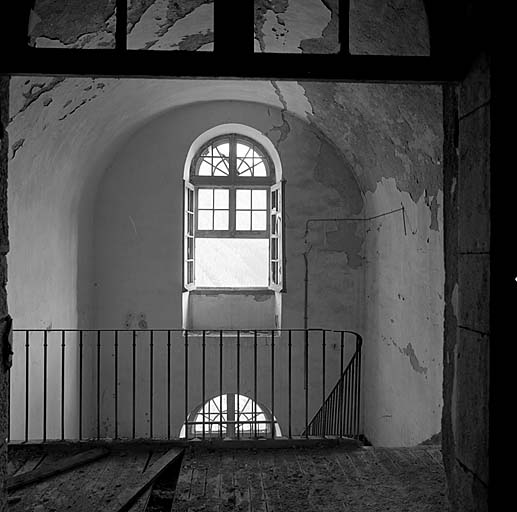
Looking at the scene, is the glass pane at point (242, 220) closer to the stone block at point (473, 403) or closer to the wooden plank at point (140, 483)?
the wooden plank at point (140, 483)

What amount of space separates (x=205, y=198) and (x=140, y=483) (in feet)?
15.5

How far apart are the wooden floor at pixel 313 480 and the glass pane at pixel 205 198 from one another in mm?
4151

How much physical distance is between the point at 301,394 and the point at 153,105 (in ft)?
12.4

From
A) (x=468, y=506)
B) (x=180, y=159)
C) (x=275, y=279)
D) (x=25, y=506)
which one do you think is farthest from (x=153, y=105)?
(x=468, y=506)

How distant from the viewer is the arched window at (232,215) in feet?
26.5

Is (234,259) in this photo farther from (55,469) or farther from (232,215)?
(55,469)

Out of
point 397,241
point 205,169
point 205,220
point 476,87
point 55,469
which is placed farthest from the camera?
point 205,220

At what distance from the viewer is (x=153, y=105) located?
277 inches

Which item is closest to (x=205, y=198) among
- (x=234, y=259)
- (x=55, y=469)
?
(x=234, y=259)

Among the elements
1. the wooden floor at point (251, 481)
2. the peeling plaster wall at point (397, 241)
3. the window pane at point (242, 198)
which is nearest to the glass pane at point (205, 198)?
the window pane at point (242, 198)

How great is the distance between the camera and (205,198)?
26.9 feet

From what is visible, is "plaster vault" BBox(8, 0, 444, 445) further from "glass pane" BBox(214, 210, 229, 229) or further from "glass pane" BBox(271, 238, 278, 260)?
"glass pane" BBox(214, 210, 229, 229)

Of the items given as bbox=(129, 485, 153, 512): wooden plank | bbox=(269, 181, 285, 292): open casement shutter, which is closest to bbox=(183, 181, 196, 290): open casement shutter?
bbox=(269, 181, 285, 292): open casement shutter

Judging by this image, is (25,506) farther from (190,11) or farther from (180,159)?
A: (180,159)
